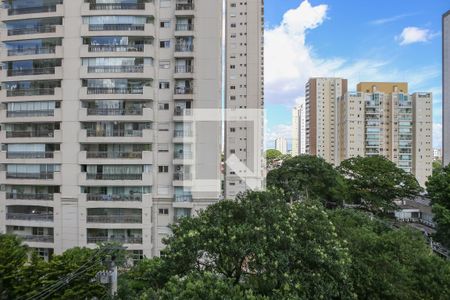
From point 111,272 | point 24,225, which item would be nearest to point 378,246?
point 111,272

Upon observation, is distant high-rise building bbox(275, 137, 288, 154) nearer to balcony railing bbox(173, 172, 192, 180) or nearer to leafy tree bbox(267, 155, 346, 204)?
leafy tree bbox(267, 155, 346, 204)

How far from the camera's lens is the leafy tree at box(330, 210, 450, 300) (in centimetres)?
852

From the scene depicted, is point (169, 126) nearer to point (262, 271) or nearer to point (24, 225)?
point (24, 225)

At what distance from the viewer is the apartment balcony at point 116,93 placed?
17953 millimetres

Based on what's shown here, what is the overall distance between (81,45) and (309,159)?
23415mm

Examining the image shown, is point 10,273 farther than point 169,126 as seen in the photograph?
No

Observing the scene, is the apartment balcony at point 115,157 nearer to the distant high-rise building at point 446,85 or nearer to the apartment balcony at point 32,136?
the apartment balcony at point 32,136

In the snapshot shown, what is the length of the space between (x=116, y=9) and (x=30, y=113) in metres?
8.15

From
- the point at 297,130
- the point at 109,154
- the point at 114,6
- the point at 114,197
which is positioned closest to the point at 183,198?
the point at 114,197

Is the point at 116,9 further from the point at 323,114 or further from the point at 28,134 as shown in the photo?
the point at 323,114

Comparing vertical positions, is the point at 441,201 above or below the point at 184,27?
below

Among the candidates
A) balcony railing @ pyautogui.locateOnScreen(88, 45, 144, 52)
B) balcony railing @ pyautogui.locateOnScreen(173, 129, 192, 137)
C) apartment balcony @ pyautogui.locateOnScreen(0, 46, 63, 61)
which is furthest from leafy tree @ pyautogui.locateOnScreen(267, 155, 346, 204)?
apartment balcony @ pyautogui.locateOnScreen(0, 46, 63, 61)

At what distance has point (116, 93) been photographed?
18.1 metres

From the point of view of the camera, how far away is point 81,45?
59.7 feet
